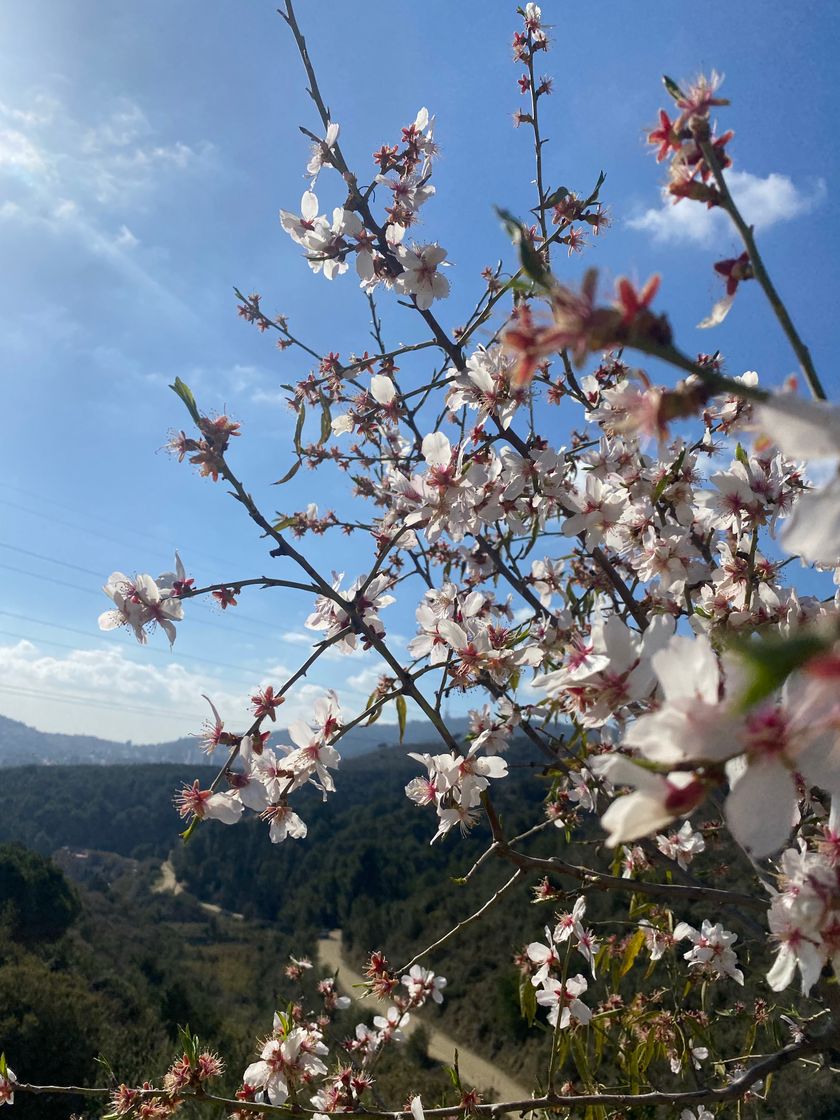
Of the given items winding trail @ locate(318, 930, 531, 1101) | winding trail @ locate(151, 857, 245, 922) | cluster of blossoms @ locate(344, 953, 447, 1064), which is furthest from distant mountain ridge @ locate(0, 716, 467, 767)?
cluster of blossoms @ locate(344, 953, 447, 1064)

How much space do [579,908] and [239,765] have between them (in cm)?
121

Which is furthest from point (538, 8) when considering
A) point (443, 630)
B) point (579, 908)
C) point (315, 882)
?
point (315, 882)

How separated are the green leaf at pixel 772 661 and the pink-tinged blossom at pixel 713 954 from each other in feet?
8.60

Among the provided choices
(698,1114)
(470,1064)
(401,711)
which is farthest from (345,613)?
(470,1064)

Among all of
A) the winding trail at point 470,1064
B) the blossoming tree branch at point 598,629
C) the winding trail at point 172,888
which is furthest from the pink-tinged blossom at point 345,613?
the winding trail at point 172,888

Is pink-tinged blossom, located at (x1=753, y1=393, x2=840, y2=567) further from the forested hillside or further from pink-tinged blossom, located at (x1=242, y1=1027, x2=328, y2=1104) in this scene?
pink-tinged blossom, located at (x1=242, y1=1027, x2=328, y2=1104)

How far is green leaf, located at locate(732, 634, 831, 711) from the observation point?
0.32m

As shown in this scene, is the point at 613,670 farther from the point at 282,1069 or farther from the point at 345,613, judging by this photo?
the point at 282,1069

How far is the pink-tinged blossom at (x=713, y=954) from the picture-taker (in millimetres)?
2506

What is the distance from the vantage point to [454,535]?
A: 5.45 ft

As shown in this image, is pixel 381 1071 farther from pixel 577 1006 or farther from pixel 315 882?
pixel 315 882

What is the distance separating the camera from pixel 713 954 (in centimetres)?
254

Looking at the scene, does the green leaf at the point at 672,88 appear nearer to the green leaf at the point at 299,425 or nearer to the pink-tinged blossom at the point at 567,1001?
the green leaf at the point at 299,425

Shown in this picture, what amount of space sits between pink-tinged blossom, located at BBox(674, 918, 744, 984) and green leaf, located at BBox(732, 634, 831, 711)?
2.62m
